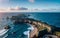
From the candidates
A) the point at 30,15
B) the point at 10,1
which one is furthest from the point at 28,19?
the point at 10,1

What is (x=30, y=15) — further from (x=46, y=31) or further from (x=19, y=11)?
(x=46, y=31)

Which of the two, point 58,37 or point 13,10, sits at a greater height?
point 13,10

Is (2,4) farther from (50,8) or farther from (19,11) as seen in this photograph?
(50,8)

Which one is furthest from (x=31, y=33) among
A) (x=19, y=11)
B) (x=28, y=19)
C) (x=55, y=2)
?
(x=55, y=2)

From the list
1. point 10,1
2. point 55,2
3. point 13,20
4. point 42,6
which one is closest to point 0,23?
point 13,20

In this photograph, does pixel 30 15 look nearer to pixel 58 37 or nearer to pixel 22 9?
pixel 22 9

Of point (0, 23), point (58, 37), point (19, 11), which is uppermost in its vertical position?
point (19, 11)

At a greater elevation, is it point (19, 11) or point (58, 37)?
point (19, 11)
